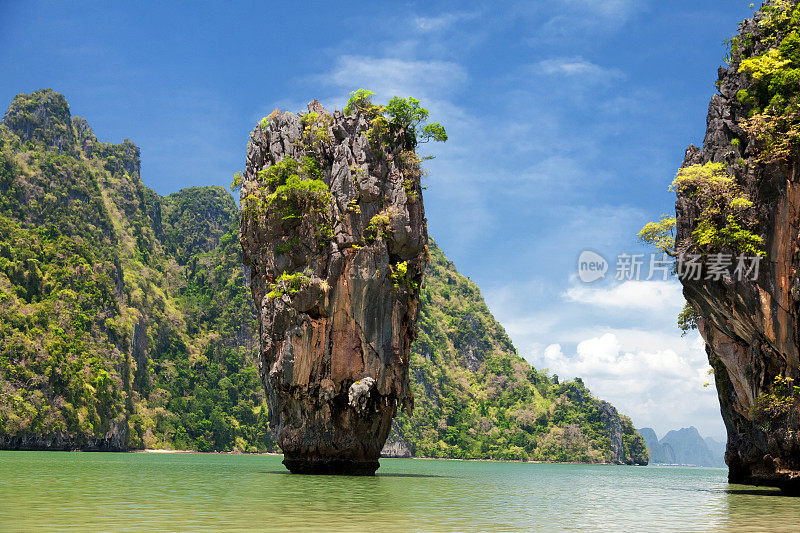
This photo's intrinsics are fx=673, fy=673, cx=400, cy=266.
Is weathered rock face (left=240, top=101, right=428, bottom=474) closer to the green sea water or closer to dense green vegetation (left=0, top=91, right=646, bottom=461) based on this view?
the green sea water

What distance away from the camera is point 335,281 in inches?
1129

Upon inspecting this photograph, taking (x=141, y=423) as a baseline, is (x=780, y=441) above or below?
above

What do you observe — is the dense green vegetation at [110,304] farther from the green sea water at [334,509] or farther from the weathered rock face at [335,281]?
the green sea water at [334,509]

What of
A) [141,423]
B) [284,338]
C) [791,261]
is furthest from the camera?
[141,423]

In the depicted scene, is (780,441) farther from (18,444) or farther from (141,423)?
(141,423)

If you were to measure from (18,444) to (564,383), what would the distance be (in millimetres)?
81481

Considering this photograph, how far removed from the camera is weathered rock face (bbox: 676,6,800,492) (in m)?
21.0

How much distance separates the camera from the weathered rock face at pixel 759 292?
68.9 ft

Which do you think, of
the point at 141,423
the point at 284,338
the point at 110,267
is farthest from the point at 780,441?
the point at 110,267

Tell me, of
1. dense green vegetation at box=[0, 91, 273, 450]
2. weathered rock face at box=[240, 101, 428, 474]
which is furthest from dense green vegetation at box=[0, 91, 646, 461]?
weathered rock face at box=[240, 101, 428, 474]

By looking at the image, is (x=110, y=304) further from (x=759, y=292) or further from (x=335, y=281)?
(x=759, y=292)

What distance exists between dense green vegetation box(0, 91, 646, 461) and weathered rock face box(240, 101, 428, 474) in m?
37.4

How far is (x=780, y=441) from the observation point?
2231 cm

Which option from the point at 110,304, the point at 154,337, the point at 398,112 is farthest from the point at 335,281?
the point at 154,337
